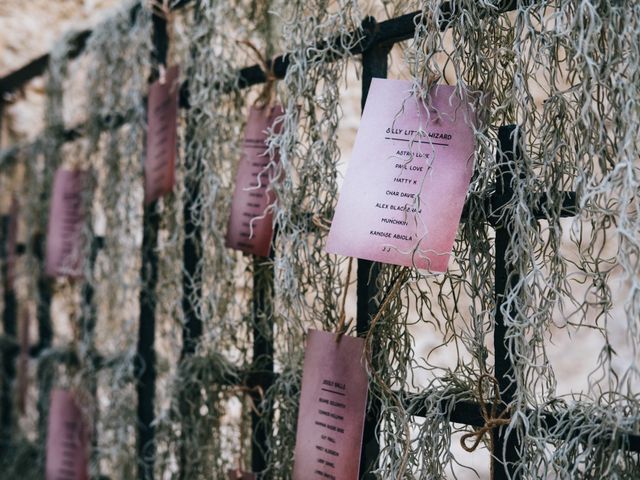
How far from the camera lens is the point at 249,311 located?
0.94 metres

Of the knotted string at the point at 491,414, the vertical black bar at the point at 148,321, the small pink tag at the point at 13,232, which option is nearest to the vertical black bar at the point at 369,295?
the knotted string at the point at 491,414

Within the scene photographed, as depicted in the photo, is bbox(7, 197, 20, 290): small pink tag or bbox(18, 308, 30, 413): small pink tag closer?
bbox(18, 308, 30, 413): small pink tag

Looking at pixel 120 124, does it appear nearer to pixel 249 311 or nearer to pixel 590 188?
pixel 249 311

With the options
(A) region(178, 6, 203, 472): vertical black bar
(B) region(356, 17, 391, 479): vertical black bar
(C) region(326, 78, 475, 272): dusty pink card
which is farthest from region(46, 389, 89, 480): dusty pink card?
(C) region(326, 78, 475, 272): dusty pink card

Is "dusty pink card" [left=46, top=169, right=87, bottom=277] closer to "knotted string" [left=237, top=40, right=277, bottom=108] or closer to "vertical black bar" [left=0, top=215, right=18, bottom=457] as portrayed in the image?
"vertical black bar" [left=0, top=215, right=18, bottom=457]

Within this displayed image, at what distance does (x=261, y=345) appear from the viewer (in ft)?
3.03

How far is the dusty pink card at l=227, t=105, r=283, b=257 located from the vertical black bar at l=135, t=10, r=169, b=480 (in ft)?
0.86

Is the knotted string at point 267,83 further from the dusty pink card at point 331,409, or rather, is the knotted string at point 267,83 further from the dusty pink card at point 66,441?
the dusty pink card at point 66,441

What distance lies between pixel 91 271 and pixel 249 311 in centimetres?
45

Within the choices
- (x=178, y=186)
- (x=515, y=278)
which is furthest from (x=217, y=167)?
(x=515, y=278)

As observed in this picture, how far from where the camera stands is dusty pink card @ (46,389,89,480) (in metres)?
1.28

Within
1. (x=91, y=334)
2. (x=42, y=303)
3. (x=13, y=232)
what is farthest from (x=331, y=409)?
(x=13, y=232)

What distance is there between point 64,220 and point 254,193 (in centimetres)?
63

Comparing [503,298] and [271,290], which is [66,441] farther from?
[503,298]
